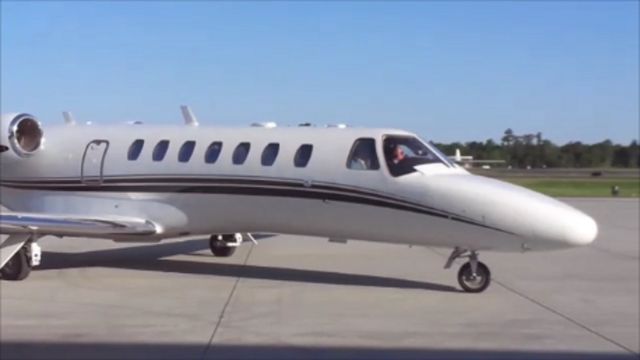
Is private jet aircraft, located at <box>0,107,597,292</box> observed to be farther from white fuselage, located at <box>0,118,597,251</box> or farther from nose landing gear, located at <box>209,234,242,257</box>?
nose landing gear, located at <box>209,234,242,257</box>

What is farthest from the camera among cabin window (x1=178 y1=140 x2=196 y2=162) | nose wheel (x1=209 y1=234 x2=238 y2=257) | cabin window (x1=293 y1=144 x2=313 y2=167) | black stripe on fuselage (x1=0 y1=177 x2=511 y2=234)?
nose wheel (x1=209 y1=234 x2=238 y2=257)

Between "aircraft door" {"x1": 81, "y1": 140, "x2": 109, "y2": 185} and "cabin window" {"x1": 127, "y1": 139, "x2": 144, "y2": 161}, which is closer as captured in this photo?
"cabin window" {"x1": 127, "y1": 139, "x2": 144, "y2": 161}

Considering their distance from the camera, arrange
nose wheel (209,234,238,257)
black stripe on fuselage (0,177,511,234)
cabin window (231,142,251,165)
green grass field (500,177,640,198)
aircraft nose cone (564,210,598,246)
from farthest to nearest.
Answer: green grass field (500,177,640,198) → nose wheel (209,234,238,257) → cabin window (231,142,251,165) → black stripe on fuselage (0,177,511,234) → aircraft nose cone (564,210,598,246)

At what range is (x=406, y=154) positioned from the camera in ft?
42.9

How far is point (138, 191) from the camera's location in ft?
48.6

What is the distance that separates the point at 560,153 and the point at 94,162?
123 m

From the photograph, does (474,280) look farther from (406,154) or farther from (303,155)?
(303,155)

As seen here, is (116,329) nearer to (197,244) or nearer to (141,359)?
(141,359)

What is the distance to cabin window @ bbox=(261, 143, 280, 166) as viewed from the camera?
13.9m

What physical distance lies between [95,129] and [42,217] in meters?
2.72

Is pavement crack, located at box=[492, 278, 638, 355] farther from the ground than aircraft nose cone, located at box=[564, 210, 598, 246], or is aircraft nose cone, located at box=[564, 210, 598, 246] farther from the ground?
aircraft nose cone, located at box=[564, 210, 598, 246]

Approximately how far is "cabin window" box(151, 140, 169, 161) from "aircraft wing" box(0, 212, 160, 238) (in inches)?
52.0

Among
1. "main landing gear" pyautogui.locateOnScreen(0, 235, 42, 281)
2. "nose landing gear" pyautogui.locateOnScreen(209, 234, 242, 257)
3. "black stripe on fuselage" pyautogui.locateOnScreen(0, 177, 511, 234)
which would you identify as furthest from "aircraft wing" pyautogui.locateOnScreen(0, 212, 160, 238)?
"nose landing gear" pyautogui.locateOnScreen(209, 234, 242, 257)

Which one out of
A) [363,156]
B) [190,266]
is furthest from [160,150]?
[363,156]
